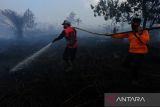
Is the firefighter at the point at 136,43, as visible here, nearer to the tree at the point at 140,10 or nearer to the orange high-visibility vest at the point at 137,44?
the orange high-visibility vest at the point at 137,44

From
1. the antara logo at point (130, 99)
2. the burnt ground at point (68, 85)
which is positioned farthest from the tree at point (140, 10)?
the antara logo at point (130, 99)

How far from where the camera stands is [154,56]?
13.2 meters

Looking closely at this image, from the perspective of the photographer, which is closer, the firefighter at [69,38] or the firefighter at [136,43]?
the firefighter at [136,43]

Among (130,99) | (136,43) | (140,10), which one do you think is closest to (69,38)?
(136,43)

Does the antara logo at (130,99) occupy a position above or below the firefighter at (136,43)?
below

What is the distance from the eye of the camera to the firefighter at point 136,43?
292 inches

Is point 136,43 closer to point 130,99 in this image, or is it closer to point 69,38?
point 130,99

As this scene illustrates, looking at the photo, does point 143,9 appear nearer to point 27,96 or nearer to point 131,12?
point 131,12

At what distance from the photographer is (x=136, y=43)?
24.7ft

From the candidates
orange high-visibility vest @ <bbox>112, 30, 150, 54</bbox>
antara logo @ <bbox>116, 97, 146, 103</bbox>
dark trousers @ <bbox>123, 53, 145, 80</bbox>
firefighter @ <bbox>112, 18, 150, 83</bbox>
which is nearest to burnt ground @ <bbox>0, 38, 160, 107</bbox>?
dark trousers @ <bbox>123, 53, 145, 80</bbox>

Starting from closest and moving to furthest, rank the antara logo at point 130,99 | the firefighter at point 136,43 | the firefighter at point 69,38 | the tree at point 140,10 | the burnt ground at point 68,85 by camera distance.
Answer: the antara logo at point 130,99
the burnt ground at point 68,85
the firefighter at point 136,43
the firefighter at point 69,38
the tree at point 140,10

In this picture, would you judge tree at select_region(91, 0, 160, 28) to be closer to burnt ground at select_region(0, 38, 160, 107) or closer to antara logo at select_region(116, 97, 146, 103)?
burnt ground at select_region(0, 38, 160, 107)

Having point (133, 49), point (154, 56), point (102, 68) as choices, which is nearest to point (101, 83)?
point (133, 49)

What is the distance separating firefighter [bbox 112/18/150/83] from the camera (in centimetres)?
742
